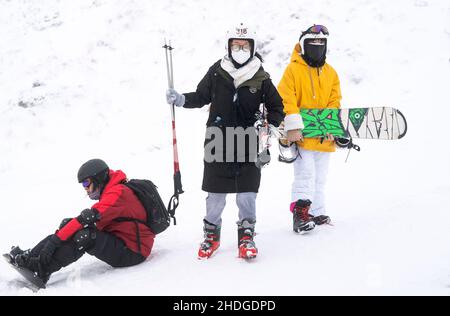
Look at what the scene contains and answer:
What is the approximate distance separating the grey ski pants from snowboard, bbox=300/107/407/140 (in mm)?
1108

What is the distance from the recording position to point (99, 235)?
434 centimetres

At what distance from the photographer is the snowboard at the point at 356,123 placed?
5242 millimetres

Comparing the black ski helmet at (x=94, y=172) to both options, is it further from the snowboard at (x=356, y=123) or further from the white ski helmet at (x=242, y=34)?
the snowboard at (x=356, y=123)

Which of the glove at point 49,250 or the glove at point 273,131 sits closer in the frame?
the glove at point 49,250

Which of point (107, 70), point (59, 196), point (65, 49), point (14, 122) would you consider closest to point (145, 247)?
point (59, 196)

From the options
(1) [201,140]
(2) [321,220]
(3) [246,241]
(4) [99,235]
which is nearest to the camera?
(4) [99,235]

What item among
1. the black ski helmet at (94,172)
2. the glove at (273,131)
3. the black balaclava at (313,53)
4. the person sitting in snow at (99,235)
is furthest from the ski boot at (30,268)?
the black balaclava at (313,53)

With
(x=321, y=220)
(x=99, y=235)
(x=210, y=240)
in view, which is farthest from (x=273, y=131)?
(x=99, y=235)

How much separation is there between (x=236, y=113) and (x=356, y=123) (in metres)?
1.76

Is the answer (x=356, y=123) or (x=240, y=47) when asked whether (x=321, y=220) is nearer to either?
(x=356, y=123)

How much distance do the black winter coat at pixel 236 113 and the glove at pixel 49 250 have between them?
58.9 inches

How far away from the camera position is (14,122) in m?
11.3

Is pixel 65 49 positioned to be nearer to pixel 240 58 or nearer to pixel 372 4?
pixel 372 4
